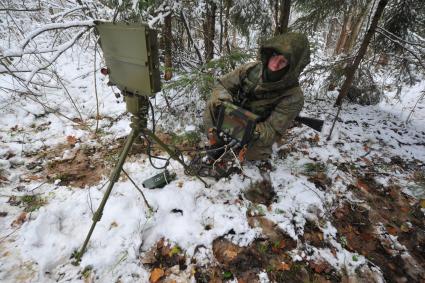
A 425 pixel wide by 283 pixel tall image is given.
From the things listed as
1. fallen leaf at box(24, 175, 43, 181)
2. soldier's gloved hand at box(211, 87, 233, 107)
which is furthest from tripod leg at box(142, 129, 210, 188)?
fallen leaf at box(24, 175, 43, 181)

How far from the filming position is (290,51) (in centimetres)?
255

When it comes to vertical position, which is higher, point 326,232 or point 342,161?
point 342,161

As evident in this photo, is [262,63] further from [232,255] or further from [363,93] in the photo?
[363,93]

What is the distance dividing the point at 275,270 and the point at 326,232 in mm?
765

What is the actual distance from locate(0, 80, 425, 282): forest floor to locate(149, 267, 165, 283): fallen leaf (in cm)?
1

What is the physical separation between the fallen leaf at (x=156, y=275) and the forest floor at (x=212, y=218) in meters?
0.01

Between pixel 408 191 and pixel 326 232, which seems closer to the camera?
pixel 326 232

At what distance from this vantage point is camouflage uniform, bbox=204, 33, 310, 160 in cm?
263

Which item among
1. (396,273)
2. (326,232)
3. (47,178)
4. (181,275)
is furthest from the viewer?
(47,178)

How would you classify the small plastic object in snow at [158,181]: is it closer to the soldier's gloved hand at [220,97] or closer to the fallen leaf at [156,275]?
the fallen leaf at [156,275]

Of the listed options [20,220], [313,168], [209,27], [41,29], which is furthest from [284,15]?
[20,220]

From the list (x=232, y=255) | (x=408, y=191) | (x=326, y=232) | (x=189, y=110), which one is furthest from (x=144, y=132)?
(x=408, y=191)

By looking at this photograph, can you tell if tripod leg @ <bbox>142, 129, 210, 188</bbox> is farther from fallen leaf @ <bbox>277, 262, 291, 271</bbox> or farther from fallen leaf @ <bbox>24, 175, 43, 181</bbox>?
fallen leaf @ <bbox>24, 175, 43, 181</bbox>

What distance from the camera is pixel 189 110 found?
14.1 ft
